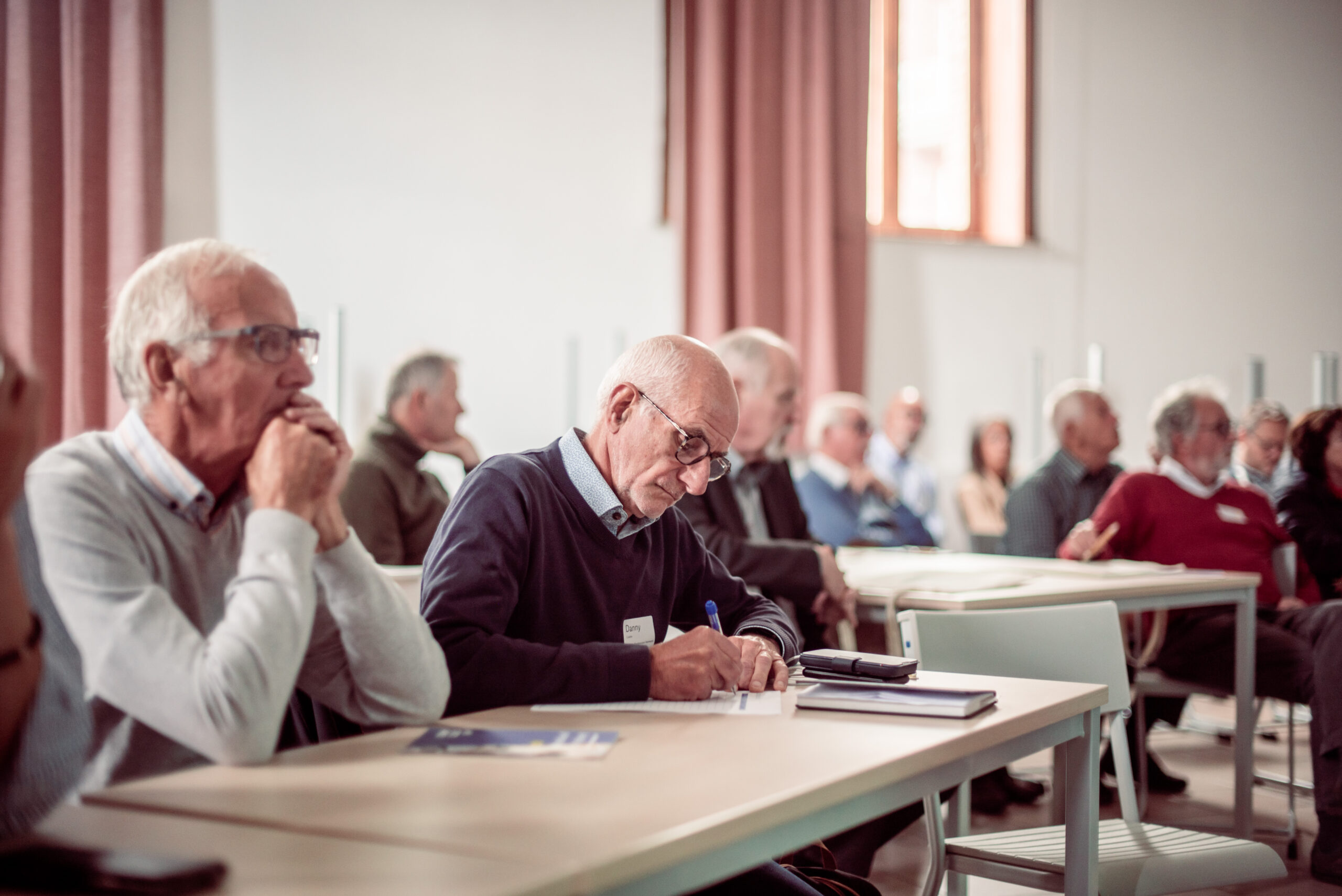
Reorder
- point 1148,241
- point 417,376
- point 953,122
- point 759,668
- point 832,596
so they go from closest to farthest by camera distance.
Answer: point 759,668
point 832,596
point 417,376
point 953,122
point 1148,241

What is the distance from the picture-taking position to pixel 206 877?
0.88 m

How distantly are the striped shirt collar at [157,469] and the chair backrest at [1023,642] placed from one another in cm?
132

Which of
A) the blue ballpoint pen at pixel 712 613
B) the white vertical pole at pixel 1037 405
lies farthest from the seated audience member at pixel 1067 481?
the blue ballpoint pen at pixel 712 613

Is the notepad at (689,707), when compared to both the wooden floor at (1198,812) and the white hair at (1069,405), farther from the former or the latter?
the white hair at (1069,405)

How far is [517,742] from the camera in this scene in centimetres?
134

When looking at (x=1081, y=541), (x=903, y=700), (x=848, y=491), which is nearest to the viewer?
(x=903, y=700)

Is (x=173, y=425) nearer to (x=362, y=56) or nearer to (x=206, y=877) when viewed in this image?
(x=206, y=877)

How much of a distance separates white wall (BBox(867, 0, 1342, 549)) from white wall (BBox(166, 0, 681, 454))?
5.66 ft

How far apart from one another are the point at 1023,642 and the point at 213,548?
1.47 m

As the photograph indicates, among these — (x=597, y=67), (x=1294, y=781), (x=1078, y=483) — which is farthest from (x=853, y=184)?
(x=1294, y=781)

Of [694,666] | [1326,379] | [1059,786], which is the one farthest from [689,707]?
[1326,379]

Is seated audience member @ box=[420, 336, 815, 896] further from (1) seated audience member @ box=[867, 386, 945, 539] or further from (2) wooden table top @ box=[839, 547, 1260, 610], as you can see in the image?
(1) seated audience member @ box=[867, 386, 945, 539]

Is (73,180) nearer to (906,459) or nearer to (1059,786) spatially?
(1059,786)

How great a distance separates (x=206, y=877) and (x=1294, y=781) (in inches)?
156
